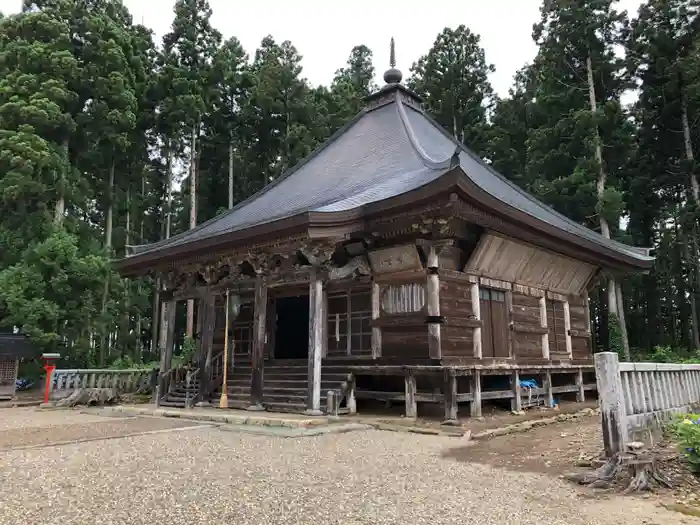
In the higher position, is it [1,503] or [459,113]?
[459,113]

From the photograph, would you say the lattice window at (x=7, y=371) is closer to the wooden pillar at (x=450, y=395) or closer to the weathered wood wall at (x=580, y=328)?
the wooden pillar at (x=450, y=395)

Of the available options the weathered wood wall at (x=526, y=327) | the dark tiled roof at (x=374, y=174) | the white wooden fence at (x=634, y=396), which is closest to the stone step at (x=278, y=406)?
the dark tiled roof at (x=374, y=174)

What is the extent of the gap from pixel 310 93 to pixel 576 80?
12309mm

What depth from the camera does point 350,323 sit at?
32.8 feet

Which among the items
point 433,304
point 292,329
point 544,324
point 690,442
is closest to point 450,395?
point 433,304

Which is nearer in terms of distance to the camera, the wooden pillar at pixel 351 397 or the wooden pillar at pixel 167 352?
the wooden pillar at pixel 351 397

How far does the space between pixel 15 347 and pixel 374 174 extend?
10594 mm

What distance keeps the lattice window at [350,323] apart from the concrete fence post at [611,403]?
17.9ft

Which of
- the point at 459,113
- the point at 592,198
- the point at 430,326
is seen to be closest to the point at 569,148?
the point at 592,198

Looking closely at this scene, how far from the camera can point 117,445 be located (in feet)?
19.9

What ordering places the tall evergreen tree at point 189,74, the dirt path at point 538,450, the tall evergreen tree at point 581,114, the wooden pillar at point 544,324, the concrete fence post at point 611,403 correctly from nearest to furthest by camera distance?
the concrete fence post at point 611,403
the dirt path at point 538,450
the wooden pillar at point 544,324
the tall evergreen tree at point 581,114
the tall evergreen tree at point 189,74

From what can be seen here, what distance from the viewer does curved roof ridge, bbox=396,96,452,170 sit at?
8.46 metres

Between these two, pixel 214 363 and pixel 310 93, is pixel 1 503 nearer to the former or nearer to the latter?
pixel 214 363

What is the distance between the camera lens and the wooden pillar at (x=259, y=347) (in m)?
8.95
